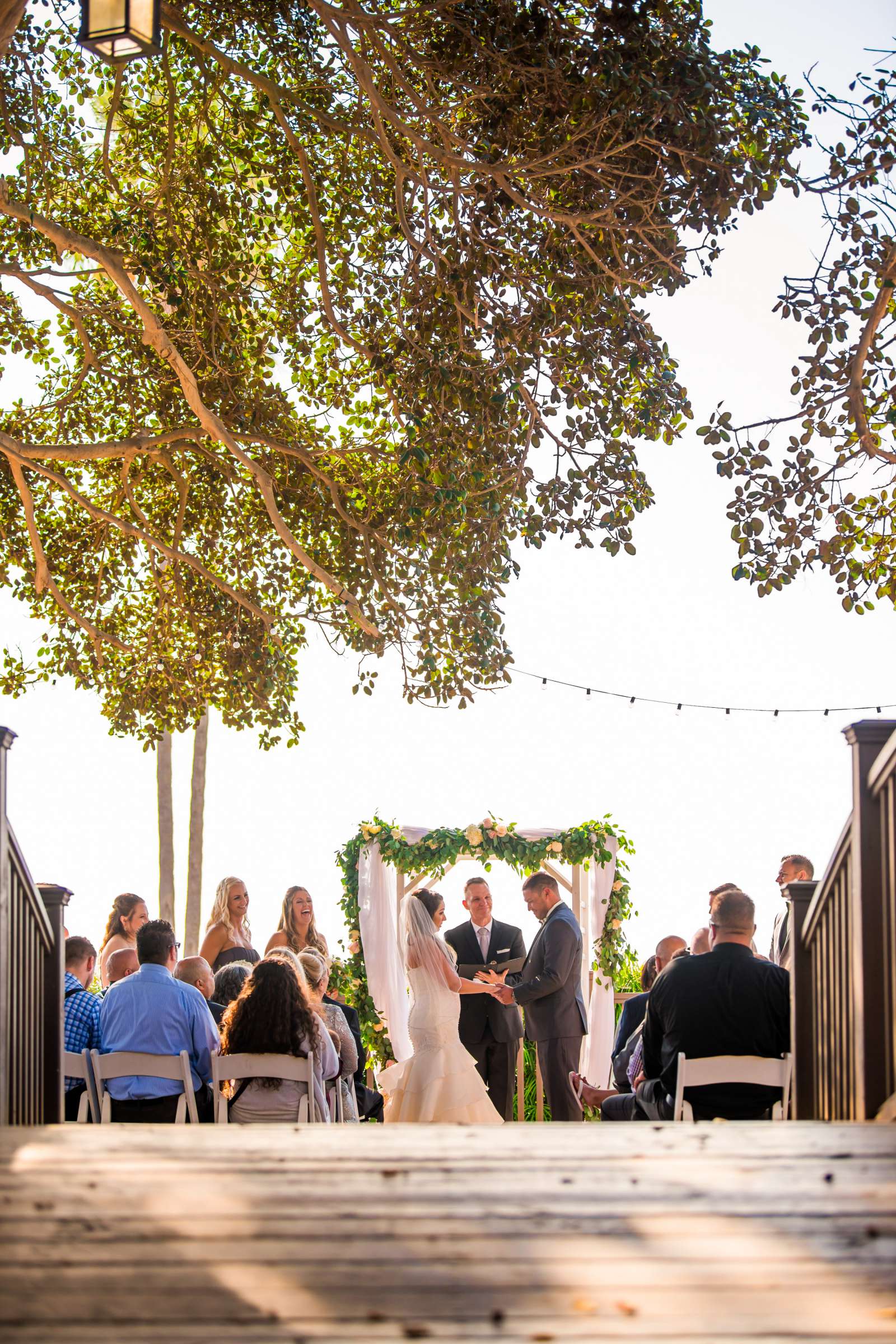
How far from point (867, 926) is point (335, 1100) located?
3544 millimetres

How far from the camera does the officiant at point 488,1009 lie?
8930mm

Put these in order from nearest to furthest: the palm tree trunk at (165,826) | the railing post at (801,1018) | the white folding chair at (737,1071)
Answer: the railing post at (801,1018)
the white folding chair at (737,1071)
the palm tree trunk at (165,826)

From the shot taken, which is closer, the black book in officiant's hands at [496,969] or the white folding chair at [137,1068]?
the white folding chair at [137,1068]

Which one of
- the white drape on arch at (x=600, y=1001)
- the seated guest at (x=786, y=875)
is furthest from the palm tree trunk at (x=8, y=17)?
the white drape on arch at (x=600, y=1001)

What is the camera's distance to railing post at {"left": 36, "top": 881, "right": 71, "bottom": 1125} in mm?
4723

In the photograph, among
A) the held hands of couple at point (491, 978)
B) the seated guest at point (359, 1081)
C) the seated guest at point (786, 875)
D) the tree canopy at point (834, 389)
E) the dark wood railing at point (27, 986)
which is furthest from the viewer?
the held hands of couple at point (491, 978)

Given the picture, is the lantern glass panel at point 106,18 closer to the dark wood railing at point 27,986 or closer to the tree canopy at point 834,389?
the dark wood railing at point 27,986

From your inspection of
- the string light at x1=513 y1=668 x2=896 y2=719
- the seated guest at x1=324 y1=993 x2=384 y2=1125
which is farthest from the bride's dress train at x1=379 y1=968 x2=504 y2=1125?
the string light at x1=513 y1=668 x2=896 y2=719

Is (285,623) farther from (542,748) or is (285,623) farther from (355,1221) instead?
(542,748)

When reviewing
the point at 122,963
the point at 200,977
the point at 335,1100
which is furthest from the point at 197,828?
the point at 335,1100

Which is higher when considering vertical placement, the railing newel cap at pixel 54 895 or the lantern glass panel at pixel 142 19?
the lantern glass panel at pixel 142 19

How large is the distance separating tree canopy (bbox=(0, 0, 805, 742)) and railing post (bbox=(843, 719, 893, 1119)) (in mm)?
3237

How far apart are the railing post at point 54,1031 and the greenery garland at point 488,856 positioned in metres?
5.59

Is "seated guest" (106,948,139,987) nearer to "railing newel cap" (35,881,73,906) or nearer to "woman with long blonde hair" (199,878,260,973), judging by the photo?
"woman with long blonde hair" (199,878,260,973)
